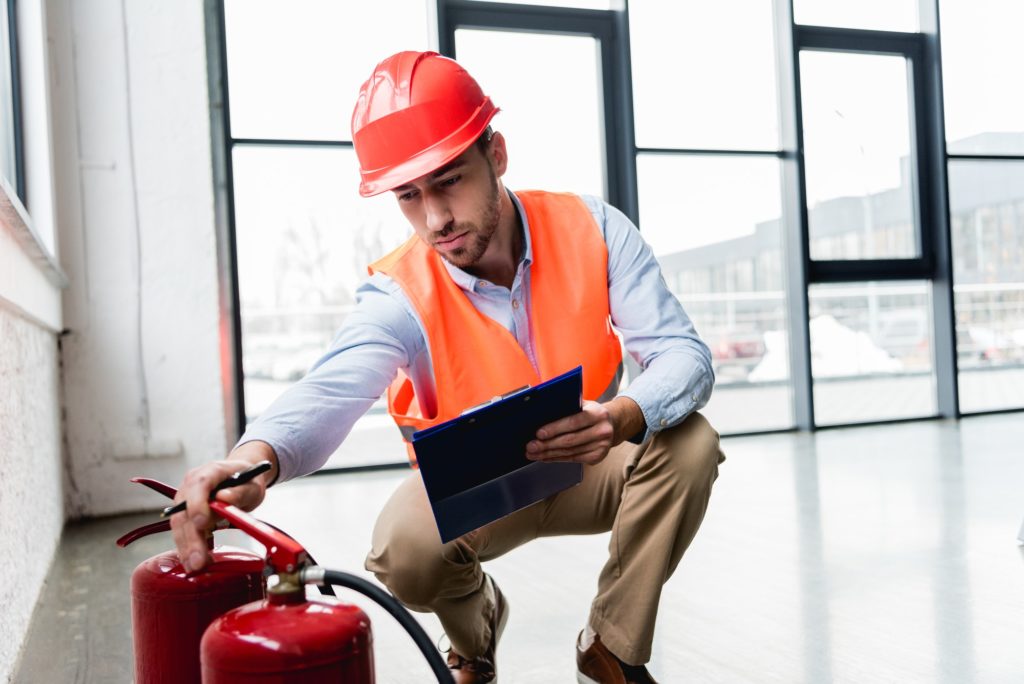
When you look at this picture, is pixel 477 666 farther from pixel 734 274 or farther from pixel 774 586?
pixel 734 274

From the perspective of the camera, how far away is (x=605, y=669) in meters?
1.42

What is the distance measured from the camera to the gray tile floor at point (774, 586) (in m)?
1.63

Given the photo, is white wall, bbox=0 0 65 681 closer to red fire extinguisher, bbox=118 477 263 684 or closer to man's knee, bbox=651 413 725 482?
red fire extinguisher, bbox=118 477 263 684

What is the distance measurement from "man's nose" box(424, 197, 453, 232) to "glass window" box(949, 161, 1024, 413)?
4763 mm

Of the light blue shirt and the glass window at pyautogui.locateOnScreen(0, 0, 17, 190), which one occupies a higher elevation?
the glass window at pyautogui.locateOnScreen(0, 0, 17, 190)

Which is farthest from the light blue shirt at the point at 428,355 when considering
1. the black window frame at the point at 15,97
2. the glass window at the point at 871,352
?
the glass window at the point at 871,352

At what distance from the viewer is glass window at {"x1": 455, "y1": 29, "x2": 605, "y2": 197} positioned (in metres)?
4.64

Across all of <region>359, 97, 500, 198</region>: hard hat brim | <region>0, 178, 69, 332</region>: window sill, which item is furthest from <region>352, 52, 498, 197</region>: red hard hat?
<region>0, 178, 69, 332</region>: window sill

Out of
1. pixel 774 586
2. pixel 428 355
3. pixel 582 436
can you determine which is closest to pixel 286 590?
pixel 582 436

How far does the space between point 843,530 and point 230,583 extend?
198cm

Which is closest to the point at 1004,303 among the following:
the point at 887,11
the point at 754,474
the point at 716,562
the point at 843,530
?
the point at 887,11

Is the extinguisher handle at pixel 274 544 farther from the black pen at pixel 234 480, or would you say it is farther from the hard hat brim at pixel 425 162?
the hard hat brim at pixel 425 162

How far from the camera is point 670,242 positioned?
5.04 m

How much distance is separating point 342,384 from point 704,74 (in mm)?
4229
